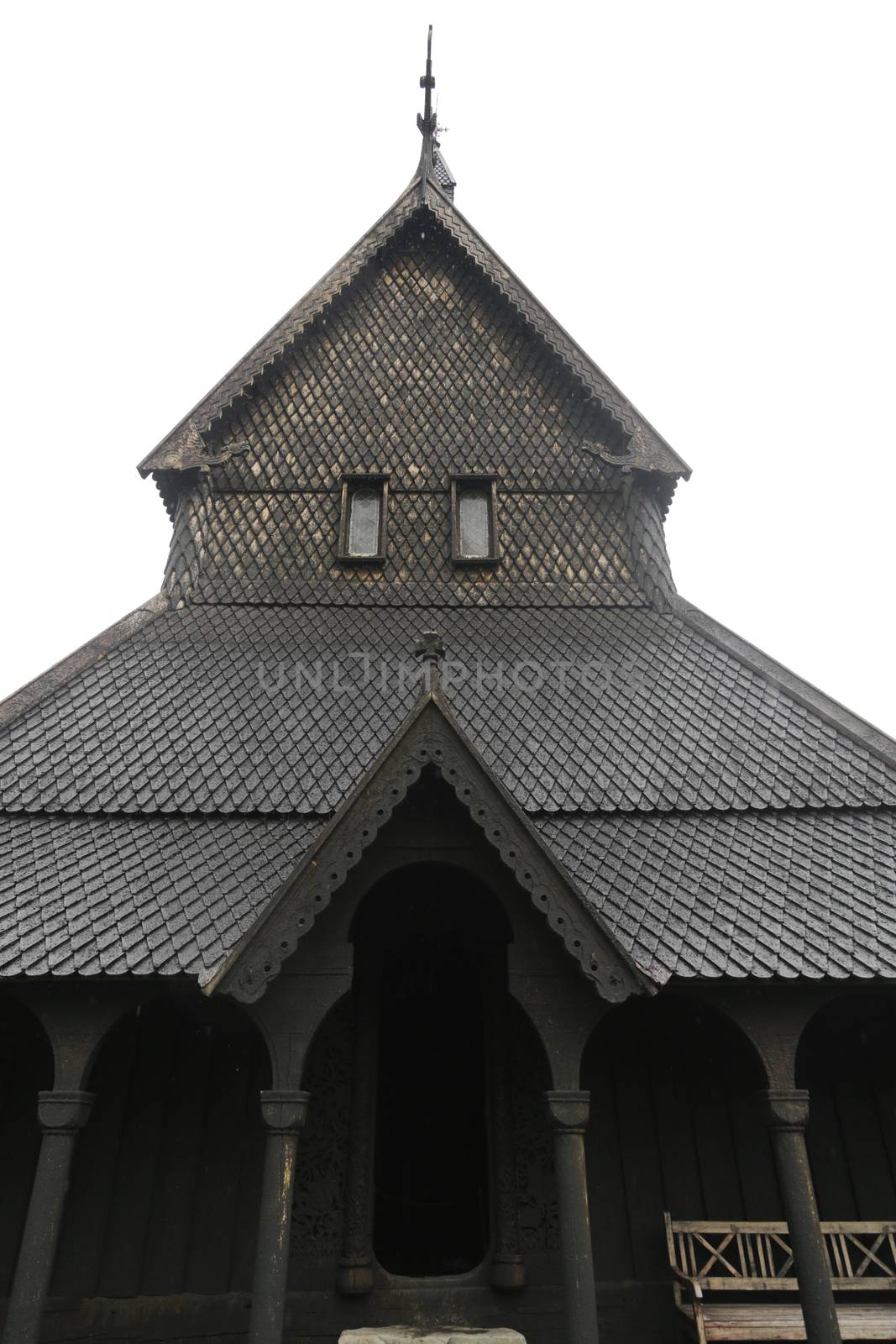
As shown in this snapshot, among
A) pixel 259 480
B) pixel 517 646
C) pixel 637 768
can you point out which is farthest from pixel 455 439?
pixel 637 768

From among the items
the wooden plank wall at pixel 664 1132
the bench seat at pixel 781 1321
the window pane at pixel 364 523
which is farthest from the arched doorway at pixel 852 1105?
the window pane at pixel 364 523

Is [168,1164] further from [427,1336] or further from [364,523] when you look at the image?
[364,523]

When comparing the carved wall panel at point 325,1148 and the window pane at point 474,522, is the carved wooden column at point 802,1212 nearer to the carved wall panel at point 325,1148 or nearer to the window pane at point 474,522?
the carved wall panel at point 325,1148

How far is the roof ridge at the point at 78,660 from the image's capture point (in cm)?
903

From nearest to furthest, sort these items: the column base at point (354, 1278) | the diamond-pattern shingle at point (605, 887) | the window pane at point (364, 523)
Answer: the diamond-pattern shingle at point (605, 887), the column base at point (354, 1278), the window pane at point (364, 523)

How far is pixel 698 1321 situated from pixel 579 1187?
1724mm

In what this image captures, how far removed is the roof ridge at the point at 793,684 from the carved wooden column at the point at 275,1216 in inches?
253

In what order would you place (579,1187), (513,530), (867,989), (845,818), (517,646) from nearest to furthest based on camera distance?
1. (579,1187)
2. (867,989)
3. (845,818)
4. (517,646)
5. (513,530)

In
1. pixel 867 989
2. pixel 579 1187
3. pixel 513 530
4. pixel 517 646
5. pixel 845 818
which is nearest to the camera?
pixel 579 1187

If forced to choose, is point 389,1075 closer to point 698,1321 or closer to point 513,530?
point 698,1321

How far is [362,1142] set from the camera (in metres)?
6.99

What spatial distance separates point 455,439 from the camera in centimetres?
1200

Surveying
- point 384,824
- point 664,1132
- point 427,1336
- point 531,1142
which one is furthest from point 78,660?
point 664,1132

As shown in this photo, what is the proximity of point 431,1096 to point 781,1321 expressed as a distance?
379cm
